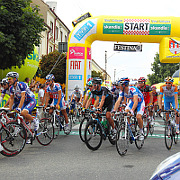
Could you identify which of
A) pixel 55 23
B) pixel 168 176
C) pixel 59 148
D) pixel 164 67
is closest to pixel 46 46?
pixel 55 23

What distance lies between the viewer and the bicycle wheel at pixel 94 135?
7.10 m

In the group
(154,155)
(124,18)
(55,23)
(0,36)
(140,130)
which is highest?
(55,23)

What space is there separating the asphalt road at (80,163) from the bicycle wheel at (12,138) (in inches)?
6.0

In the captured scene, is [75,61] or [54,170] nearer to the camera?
[54,170]

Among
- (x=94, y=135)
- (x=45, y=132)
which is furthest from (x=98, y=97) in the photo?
(x=45, y=132)

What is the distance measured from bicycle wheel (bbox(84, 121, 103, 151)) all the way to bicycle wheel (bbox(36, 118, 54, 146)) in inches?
51.3

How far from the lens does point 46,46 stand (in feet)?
115

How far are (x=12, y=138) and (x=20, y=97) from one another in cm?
129

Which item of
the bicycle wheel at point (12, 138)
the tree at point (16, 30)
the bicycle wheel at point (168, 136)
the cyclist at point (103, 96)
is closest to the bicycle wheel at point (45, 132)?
the bicycle wheel at point (12, 138)

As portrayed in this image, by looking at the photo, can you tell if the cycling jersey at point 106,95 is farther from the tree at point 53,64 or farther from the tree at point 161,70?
the tree at point 161,70

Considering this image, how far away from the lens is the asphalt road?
4773 millimetres

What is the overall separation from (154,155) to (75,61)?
13.0 m

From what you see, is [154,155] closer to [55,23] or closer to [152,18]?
[152,18]

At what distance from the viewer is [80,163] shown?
18.6 feet
